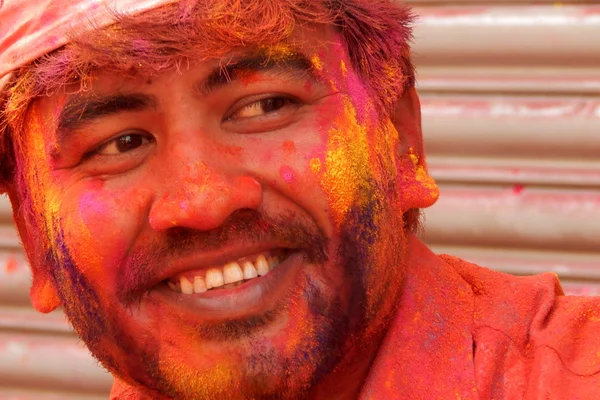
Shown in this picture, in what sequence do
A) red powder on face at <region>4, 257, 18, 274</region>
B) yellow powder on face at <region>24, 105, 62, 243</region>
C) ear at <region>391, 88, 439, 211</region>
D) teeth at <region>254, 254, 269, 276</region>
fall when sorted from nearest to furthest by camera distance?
teeth at <region>254, 254, 269, 276</region>
yellow powder on face at <region>24, 105, 62, 243</region>
ear at <region>391, 88, 439, 211</region>
red powder on face at <region>4, 257, 18, 274</region>

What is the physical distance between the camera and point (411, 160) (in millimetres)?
1850

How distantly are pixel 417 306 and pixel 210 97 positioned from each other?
59 centimetres

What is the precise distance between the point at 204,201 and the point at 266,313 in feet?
0.77

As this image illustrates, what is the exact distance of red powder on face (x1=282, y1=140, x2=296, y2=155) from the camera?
5.09ft

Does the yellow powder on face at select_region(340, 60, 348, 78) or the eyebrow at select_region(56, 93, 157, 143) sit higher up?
the yellow powder on face at select_region(340, 60, 348, 78)

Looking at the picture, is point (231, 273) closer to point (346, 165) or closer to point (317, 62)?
point (346, 165)

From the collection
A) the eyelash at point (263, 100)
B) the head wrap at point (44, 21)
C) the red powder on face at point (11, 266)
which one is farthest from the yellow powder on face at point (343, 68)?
the red powder on face at point (11, 266)

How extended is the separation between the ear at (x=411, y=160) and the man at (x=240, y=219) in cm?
10

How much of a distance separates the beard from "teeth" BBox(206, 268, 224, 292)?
0.06 meters

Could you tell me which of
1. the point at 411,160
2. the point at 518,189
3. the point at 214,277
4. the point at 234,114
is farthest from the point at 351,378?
the point at 518,189

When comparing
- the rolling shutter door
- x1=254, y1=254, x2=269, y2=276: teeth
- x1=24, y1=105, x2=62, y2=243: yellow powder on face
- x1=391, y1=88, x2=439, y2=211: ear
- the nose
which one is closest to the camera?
the nose

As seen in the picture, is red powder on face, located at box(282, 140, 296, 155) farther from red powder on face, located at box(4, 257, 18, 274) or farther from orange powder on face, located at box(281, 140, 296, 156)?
red powder on face, located at box(4, 257, 18, 274)

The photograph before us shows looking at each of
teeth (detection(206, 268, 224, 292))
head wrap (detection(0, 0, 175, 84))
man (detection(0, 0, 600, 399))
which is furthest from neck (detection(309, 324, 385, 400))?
head wrap (detection(0, 0, 175, 84))

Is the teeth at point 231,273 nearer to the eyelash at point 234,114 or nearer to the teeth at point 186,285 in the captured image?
the teeth at point 186,285
